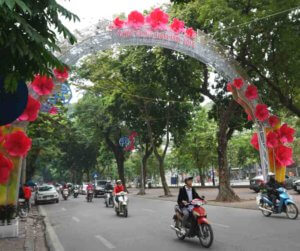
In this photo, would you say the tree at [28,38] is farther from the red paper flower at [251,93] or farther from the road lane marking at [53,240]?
the red paper flower at [251,93]

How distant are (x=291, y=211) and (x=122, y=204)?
22.7 ft

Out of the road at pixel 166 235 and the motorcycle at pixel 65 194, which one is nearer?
the road at pixel 166 235

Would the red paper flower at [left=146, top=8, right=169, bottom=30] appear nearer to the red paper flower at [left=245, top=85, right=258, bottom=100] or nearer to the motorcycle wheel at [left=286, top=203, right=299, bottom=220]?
the red paper flower at [left=245, top=85, right=258, bottom=100]

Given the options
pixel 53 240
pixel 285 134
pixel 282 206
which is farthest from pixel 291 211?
pixel 53 240

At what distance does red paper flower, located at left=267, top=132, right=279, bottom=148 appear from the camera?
1925cm

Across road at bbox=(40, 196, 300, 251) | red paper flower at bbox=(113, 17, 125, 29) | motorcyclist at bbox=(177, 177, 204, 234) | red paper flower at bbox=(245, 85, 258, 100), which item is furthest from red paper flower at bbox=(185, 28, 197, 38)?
motorcyclist at bbox=(177, 177, 204, 234)

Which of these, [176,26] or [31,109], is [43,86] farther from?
[176,26]

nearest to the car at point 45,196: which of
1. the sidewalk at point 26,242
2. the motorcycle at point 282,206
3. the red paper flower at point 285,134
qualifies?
the sidewalk at point 26,242

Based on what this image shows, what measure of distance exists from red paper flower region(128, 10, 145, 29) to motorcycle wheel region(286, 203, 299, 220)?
8847mm

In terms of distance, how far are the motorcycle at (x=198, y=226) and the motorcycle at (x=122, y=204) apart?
7.30m

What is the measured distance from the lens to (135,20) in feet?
55.4

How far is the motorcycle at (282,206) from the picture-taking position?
1384 centimetres

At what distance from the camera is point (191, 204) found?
32.6ft

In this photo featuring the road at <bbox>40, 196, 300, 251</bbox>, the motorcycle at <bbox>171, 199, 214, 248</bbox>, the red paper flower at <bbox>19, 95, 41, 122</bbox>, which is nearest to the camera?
the motorcycle at <bbox>171, 199, 214, 248</bbox>
